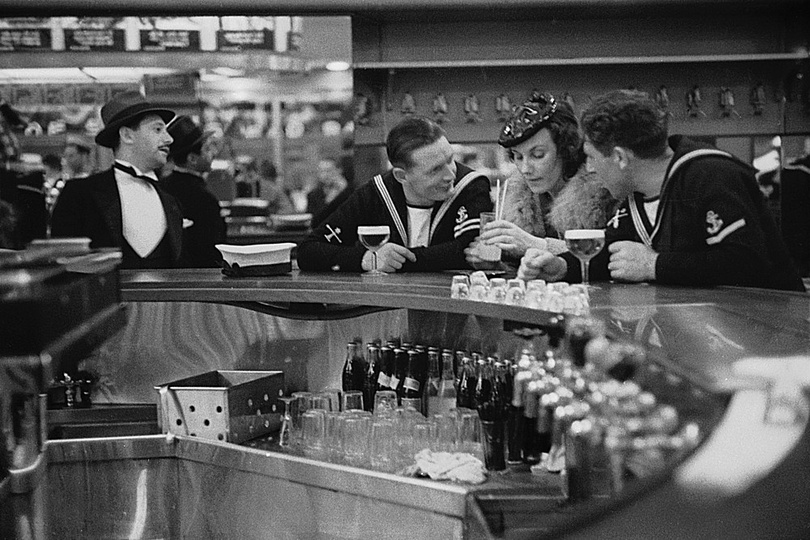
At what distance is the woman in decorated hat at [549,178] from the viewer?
3676 millimetres

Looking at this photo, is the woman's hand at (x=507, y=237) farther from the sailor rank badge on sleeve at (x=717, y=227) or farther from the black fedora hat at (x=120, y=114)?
the black fedora hat at (x=120, y=114)

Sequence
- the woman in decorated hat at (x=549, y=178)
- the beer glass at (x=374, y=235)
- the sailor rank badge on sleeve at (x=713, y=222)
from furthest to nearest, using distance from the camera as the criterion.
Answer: the woman in decorated hat at (x=549, y=178)
the beer glass at (x=374, y=235)
the sailor rank badge on sleeve at (x=713, y=222)

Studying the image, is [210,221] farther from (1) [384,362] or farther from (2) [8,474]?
(2) [8,474]

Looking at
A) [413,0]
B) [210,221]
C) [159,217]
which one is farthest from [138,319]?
[413,0]

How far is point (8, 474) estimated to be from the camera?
2.50 m

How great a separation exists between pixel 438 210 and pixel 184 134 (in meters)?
3.13

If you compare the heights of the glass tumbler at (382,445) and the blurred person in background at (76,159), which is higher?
the blurred person in background at (76,159)

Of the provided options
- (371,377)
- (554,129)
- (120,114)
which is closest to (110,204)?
(120,114)

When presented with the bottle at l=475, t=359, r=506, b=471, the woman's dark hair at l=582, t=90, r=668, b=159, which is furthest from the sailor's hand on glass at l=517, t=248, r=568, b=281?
the woman's dark hair at l=582, t=90, r=668, b=159

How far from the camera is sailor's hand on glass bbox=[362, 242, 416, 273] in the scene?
390cm

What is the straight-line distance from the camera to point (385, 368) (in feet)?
11.2

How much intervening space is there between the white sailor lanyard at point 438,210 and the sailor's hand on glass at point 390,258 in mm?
445

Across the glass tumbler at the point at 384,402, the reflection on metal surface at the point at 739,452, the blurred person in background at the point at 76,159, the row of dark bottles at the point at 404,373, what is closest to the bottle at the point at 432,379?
the row of dark bottles at the point at 404,373

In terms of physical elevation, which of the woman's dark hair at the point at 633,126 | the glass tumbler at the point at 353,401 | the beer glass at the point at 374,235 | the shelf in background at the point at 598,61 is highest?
the shelf in background at the point at 598,61
